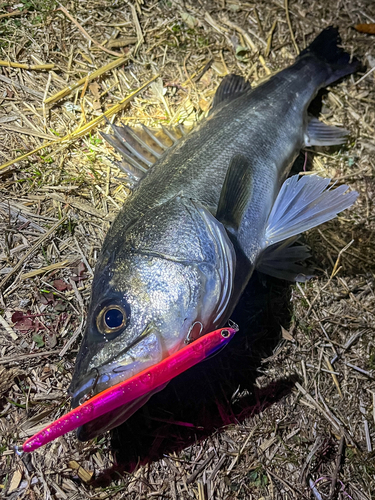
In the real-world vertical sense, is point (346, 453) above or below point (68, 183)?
below

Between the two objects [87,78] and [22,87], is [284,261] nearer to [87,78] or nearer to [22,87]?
[87,78]

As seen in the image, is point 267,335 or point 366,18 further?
point 366,18

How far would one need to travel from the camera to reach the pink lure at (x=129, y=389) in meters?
1.56

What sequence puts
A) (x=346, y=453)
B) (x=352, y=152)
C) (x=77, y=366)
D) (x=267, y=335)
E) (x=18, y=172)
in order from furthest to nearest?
(x=352, y=152)
(x=18, y=172)
(x=267, y=335)
(x=346, y=453)
(x=77, y=366)

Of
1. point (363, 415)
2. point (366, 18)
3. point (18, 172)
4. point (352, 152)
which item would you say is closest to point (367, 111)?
point (352, 152)

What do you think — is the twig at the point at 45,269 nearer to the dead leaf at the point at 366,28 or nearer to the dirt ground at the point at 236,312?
the dirt ground at the point at 236,312

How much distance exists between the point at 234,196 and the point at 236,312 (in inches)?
37.5

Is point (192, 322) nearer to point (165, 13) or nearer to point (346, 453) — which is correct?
point (346, 453)

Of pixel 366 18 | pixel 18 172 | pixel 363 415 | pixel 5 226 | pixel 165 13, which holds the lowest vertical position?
pixel 363 415

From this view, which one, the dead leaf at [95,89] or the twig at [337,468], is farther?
the dead leaf at [95,89]

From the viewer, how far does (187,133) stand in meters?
2.79

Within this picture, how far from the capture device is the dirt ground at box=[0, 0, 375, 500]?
7.86ft

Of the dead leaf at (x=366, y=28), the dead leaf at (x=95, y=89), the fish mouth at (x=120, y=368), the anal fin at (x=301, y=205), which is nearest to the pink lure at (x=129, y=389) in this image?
the fish mouth at (x=120, y=368)

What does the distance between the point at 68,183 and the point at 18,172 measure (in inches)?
16.1
